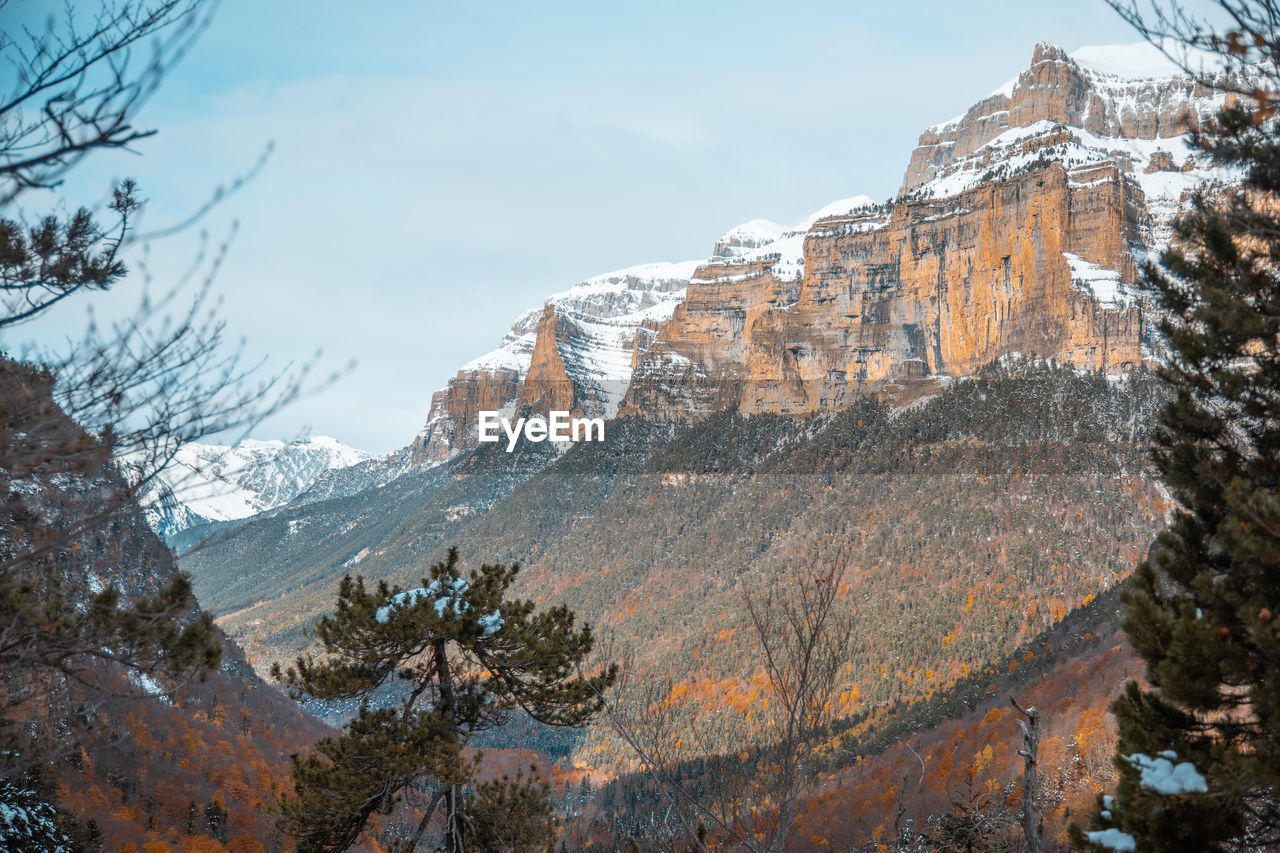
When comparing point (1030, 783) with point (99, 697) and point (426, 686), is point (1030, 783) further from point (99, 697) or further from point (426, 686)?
point (99, 697)

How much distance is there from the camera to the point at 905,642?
77625 millimetres

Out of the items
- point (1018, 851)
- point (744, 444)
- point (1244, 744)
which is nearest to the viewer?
point (1244, 744)

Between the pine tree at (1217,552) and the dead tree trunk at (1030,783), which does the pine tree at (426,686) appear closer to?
the dead tree trunk at (1030,783)

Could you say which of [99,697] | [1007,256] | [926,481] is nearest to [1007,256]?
[1007,256]

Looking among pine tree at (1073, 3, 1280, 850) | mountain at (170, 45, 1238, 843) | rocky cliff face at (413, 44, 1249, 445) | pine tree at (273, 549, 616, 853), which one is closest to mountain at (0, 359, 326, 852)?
pine tree at (273, 549, 616, 853)

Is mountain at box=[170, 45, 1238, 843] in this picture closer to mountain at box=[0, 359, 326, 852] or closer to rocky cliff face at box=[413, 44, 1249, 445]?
rocky cliff face at box=[413, 44, 1249, 445]

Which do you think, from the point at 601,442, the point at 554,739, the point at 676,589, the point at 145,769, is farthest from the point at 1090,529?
the point at 601,442

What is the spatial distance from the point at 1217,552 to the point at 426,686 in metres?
11.1

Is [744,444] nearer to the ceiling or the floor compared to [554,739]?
nearer to the ceiling

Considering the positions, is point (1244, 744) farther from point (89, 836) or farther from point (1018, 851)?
point (89, 836)

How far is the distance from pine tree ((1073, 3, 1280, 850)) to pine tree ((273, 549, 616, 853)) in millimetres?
7465

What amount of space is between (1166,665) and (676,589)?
395 feet

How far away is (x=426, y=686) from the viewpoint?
512 inches

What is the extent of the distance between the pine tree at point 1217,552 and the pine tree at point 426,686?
7465 millimetres
